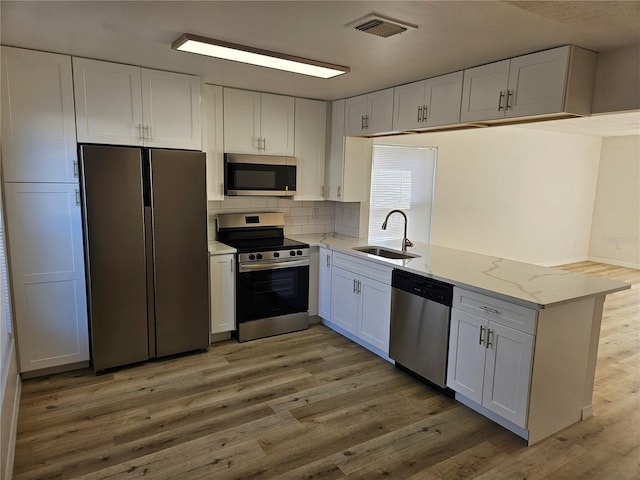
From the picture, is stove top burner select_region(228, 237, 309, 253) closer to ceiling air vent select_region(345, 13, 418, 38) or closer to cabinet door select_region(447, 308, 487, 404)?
cabinet door select_region(447, 308, 487, 404)

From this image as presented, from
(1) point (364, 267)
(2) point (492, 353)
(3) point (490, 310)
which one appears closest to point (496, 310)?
(3) point (490, 310)

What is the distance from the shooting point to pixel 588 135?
7.52 m

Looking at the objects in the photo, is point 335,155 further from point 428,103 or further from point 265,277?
point 265,277

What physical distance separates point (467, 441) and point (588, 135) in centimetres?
710

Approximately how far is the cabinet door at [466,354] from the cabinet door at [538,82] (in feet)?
4.63

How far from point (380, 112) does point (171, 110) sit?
6.19 ft

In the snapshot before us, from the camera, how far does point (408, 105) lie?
3600 mm

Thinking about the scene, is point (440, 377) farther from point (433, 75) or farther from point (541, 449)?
point (433, 75)

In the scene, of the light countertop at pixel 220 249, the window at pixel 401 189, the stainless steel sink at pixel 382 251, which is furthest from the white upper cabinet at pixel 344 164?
the light countertop at pixel 220 249

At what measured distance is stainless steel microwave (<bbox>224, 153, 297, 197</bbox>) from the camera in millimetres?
4047

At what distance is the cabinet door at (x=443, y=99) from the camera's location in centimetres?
315

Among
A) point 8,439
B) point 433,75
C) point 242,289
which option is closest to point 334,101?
point 433,75

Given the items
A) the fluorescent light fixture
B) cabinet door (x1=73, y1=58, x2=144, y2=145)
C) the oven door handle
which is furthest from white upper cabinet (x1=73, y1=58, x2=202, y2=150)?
the oven door handle

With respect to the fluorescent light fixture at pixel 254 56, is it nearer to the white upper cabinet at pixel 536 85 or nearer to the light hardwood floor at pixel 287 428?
the white upper cabinet at pixel 536 85
